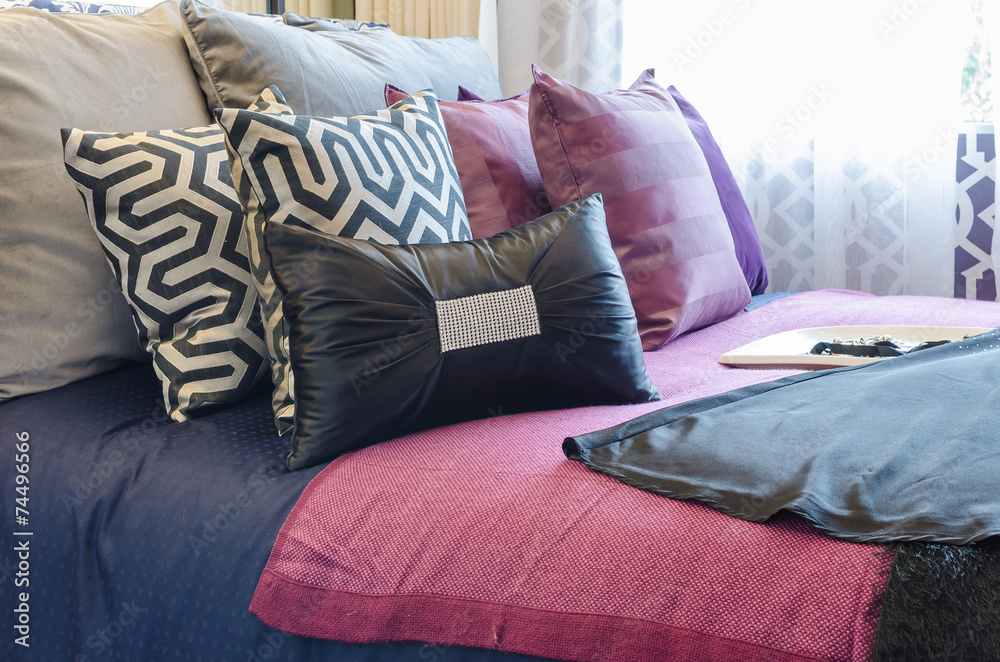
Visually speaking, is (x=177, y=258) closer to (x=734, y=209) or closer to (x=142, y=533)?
(x=142, y=533)

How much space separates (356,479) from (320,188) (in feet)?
1.13

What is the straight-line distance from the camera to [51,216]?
3.49ft

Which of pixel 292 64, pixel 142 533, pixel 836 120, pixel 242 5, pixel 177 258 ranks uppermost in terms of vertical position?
pixel 242 5

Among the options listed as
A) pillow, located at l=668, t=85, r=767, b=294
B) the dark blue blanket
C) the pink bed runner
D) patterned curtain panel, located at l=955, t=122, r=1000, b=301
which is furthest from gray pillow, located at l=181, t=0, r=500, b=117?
patterned curtain panel, located at l=955, t=122, r=1000, b=301

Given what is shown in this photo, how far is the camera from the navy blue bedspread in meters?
0.77

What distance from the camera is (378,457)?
2.72 ft

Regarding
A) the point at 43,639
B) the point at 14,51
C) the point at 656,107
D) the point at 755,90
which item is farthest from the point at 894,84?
the point at 43,639

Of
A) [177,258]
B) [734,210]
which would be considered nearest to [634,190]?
[734,210]

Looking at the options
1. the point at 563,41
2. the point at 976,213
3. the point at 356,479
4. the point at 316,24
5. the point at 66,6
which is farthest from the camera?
the point at 563,41

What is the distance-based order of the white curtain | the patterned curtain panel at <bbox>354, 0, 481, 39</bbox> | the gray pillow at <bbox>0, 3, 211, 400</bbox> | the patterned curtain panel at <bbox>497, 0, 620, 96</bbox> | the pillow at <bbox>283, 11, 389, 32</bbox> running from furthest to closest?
the patterned curtain panel at <bbox>354, 0, 481, 39</bbox> < the patterned curtain panel at <bbox>497, 0, 620, 96</bbox> < the white curtain < the pillow at <bbox>283, 11, 389, 32</bbox> < the gray pillow at <bbox>0, 3, 211, 400</bbox>

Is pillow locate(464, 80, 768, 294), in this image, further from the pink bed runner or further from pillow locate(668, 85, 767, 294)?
the pink bed runner

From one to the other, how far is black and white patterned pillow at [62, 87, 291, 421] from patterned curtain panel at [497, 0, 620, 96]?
4.85 feet

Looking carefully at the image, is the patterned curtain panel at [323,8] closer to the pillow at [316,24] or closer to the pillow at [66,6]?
the pillow at [316,24]

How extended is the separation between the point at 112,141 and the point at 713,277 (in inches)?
38.1
